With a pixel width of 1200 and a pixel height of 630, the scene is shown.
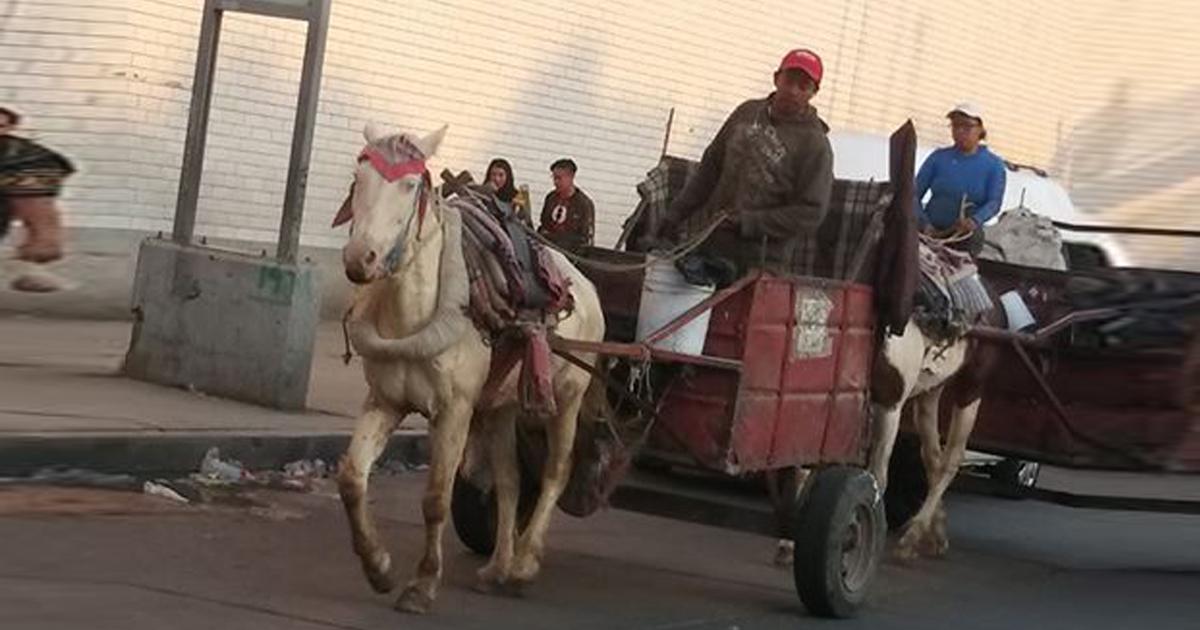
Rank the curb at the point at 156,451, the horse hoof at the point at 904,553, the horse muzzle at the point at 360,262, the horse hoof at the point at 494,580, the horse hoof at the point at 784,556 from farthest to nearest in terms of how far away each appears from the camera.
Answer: the horse hoof at the point at 904,553 → the horse hoof at the point at 784,556 → the curb at the point at 156,451 → the horse hoof at the point at 494,580 → the horse muzzle at the point at 360,262

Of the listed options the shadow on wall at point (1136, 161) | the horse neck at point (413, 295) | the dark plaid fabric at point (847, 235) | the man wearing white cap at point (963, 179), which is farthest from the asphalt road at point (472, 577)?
the shadow on wall at point (1136, 161)

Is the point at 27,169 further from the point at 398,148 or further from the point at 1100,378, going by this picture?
the point at 1100,378

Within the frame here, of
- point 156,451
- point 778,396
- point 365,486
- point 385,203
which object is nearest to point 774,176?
point 778,396

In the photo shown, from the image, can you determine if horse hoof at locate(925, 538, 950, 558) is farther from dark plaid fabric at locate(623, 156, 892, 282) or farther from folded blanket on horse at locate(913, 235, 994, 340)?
dark plaid fabric at locate(623, 156, 892, 282)

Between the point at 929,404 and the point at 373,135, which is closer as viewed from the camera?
the point at 373,135

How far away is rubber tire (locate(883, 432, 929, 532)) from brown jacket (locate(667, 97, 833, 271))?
3.53 m

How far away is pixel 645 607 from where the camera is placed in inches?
369

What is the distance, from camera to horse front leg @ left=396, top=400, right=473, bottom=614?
8.29 m

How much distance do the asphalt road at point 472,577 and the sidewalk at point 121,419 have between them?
38 centimetres

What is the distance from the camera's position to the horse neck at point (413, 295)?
26.8 feet

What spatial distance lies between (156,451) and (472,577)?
8.16 feet

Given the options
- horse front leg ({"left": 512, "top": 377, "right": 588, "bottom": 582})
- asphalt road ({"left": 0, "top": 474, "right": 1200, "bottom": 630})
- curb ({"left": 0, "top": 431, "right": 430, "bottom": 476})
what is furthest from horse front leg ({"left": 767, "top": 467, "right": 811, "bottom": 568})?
curb ({"left": 0, "top": 431, "right": 430, "bottom": 476})

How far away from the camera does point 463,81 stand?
19.5 metres

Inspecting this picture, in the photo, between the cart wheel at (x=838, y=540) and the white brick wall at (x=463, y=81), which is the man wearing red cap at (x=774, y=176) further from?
the white brick wall at (x=463, y=81)
